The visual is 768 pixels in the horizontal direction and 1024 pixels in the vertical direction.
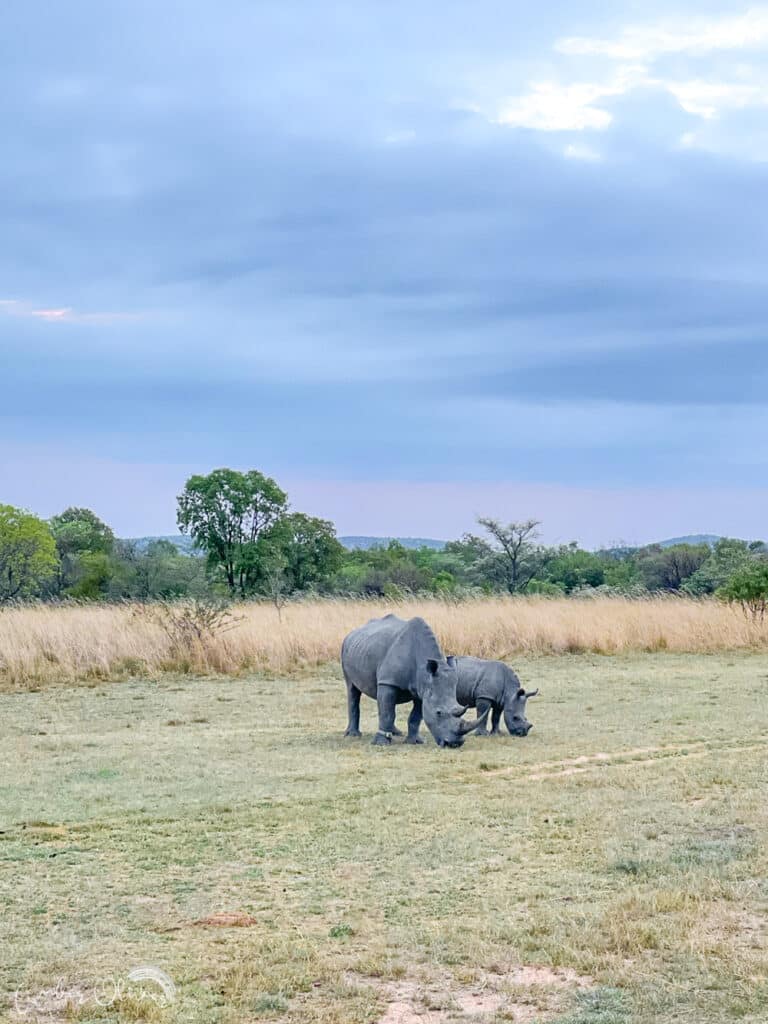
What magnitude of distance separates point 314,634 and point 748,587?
11227mm

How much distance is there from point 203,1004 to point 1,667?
1386 centimetres

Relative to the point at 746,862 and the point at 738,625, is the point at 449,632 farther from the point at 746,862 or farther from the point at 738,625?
the point at 746,862

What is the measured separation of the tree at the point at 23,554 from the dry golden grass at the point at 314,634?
19.3 metres

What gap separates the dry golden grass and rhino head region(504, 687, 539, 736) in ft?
22.6

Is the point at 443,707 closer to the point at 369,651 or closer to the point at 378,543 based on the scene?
the point at 369,651

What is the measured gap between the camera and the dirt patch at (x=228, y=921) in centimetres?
525

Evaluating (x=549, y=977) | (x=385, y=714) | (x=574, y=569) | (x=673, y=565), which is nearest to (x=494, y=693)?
(x=385, y=714)

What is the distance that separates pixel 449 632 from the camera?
824 inches

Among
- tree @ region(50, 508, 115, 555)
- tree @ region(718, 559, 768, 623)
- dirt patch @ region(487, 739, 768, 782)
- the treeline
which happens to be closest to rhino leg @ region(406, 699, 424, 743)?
dirt patch @ region(487, 739, 768, 782)

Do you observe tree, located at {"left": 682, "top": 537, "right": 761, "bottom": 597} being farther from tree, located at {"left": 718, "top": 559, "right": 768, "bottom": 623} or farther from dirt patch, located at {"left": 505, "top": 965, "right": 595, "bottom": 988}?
dirt patch, located at {"left": 505, "top": 965, "right": 595, "bottom": 988}

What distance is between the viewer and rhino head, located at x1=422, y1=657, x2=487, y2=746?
10.7 meters

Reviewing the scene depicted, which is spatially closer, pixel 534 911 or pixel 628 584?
pixel 534 911

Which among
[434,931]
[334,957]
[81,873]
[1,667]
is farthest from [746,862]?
[1,667]

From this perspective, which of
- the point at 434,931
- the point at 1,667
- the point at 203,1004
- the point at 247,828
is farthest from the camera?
the point at 1,667
